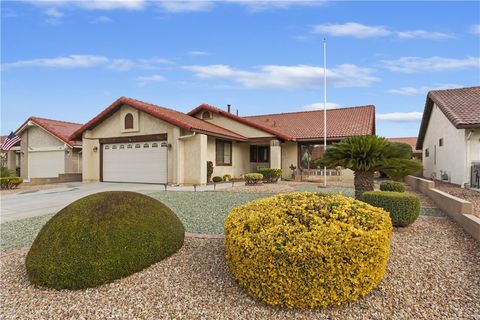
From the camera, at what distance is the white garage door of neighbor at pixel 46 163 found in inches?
979

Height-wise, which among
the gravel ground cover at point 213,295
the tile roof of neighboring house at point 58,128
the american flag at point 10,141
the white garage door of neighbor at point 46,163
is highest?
the tile roof of neighboring house at point 58,128

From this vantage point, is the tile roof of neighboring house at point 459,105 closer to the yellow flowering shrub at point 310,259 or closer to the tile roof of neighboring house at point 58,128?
the yellow flowering shrub at point 310,259

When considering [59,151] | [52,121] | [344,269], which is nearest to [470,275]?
[344,269]

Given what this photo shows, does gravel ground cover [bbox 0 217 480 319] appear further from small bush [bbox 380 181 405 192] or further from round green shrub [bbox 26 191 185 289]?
small bush [bbox 380 181 405 192]

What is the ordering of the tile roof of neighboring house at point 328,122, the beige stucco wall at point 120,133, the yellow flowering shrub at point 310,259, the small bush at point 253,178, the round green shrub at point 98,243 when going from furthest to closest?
the tile roof of neighboring house at point 328,122 → the beige stucco wall at point 120,133 → the small bush at point 253,178 → the round green shrub at point 98,243 → the yellow flowering shrub at point 310,259

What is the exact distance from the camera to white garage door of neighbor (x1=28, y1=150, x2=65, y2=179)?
24.9 m

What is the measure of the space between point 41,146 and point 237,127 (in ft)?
56.2

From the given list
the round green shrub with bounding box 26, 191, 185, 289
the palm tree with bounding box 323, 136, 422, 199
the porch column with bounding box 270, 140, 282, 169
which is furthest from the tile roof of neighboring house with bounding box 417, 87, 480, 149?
the round green shrub with bounding box 26, 191, 185, 289

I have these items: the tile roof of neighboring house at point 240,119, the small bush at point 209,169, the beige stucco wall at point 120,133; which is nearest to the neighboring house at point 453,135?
the tile roof of neighboring house at point 240,119

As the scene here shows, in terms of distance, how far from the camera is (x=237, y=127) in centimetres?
2242

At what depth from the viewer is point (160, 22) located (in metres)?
10.7

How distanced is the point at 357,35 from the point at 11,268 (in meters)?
14.0

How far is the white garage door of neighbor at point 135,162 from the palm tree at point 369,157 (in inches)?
504

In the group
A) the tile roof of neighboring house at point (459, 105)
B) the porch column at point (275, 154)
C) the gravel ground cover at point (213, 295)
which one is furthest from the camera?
the porch column at point (275, 154)
